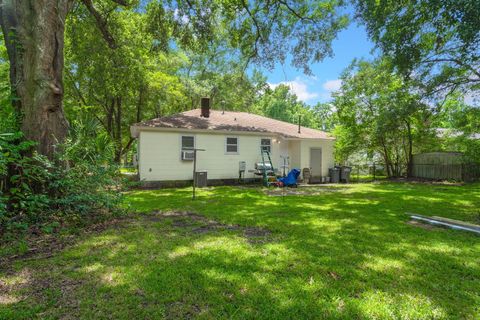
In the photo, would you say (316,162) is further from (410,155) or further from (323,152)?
(410,155)

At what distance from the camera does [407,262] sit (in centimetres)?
363

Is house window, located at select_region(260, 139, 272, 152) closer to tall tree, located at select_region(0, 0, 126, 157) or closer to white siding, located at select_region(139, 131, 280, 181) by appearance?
white siding, located at select_region(139, 131, 280, 181)

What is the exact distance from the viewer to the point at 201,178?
12.5m

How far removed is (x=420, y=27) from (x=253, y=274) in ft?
26.9

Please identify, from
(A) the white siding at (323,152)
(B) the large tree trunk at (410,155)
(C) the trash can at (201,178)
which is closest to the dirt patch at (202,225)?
(C) the trash can at (201,178)

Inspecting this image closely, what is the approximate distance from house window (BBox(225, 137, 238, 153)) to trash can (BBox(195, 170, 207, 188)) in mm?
2025

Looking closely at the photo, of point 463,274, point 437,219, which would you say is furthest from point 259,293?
point 437,219

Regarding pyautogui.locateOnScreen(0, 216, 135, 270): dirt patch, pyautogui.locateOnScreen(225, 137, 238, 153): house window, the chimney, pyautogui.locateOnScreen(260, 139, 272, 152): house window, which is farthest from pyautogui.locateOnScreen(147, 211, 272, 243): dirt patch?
the chimney

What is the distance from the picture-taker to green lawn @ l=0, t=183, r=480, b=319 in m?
2.50

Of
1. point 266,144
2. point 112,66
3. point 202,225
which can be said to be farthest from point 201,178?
point 112,66

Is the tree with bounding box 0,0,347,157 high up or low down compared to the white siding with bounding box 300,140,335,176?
up

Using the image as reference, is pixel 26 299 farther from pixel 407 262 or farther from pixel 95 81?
pixel 95 81

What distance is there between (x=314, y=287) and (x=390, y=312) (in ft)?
2.40

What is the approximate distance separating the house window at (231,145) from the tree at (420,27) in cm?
785
